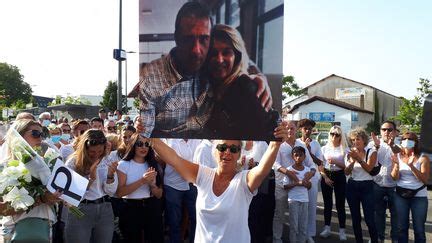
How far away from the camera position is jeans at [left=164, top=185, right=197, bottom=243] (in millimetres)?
5871

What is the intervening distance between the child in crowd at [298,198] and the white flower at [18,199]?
13.3 feet

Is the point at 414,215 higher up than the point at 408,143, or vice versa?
the point at 408,143

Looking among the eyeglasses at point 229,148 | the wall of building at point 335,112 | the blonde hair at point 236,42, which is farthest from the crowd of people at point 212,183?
the wall of building at point 335,112

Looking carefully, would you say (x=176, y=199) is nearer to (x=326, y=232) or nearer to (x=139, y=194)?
(x=139, y=194)

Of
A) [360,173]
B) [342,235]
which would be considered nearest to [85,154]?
[360,173]

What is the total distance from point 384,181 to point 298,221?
58.6 inches

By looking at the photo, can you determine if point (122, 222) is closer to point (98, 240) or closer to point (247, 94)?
point (98, 240)

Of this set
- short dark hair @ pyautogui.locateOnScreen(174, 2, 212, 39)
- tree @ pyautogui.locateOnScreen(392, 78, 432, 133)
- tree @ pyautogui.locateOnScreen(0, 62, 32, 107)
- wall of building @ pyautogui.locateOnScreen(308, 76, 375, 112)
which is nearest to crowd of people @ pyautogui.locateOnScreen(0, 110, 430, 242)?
short dark hair @ pyautogui.locateOnScreen(174, 2, 212, 39)

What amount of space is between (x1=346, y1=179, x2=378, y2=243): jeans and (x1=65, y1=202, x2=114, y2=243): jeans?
12.9 ft

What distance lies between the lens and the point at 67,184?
3545 mm

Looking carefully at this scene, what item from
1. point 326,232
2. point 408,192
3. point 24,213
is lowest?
point 326,232

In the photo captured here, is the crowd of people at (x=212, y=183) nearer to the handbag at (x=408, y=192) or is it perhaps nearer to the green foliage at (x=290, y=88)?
the handbag at (x=408, y=192)

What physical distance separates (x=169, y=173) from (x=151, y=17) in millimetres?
3317

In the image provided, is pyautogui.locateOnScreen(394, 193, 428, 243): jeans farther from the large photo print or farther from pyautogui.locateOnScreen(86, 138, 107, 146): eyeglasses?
pyautogui.locateOnScreen(86, 138, 107, 146): eyeglasses
